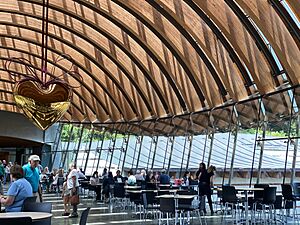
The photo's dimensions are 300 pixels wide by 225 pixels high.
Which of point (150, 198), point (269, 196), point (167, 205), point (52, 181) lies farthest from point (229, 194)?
point (52, 181)

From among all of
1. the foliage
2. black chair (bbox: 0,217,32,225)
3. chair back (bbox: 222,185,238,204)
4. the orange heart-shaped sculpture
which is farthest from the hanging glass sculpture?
the foliage

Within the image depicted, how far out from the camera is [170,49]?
21.7m

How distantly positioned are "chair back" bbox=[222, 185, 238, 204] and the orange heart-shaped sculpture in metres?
5.13

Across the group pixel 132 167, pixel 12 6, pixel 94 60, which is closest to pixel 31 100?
pixel 12 6

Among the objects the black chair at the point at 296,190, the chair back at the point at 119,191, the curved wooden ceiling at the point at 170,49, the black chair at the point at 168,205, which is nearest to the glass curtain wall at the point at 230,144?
the curved wooden ceiling at the point at 170,49

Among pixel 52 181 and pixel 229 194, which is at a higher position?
pixel 52 181

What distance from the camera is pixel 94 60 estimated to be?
91.2ft

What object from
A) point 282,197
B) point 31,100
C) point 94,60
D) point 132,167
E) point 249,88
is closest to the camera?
point 31,100

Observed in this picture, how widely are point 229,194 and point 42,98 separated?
6.03 metres

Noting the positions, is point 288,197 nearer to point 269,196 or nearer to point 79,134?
point 269,196

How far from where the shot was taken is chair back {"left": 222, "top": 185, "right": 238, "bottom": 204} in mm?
13242

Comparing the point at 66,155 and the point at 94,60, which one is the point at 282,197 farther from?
the point at 66,155

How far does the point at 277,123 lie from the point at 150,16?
7.26 m

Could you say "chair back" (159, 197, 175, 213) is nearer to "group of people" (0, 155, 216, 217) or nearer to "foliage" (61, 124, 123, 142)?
"group of people" (0, 155, 216, 217)
